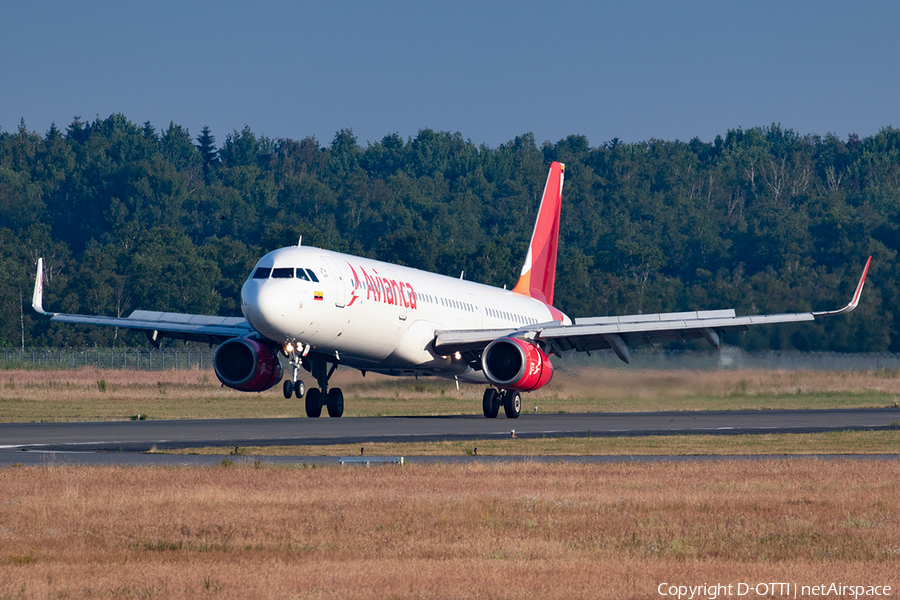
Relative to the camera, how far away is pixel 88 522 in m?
13.9

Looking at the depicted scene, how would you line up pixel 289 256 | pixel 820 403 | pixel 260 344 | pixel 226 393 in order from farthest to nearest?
pixel 226 393, pixel 820 403, pixel 260 344, pixel 289 256

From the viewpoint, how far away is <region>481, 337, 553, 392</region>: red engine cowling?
3716 centimetres

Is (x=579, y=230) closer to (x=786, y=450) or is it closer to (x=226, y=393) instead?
(x=226, y=393)

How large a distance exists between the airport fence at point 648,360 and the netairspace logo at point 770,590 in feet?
126

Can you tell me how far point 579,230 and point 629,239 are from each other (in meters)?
11.8

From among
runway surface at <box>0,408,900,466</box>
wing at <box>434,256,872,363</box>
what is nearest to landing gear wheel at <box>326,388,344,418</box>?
runway surface at <box>0,408,900,466</box>

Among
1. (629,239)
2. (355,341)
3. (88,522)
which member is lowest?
(88,522)

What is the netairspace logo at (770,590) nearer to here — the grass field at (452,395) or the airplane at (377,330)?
the airplane at (377,330)

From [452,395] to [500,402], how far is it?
17.5 meters

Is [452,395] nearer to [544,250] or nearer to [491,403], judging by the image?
[544,250]

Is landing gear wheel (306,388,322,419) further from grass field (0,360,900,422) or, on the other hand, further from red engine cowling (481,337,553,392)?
red engine cowling (481,337,553,392)

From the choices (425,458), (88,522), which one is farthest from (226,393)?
(88,522)

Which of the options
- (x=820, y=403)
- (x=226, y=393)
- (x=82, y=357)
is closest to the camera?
(x=820, y=403)

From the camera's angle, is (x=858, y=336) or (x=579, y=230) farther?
(x=579, y=230)
